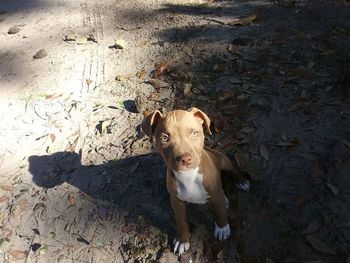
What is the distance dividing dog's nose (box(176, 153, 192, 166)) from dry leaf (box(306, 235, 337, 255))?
1.36 meters

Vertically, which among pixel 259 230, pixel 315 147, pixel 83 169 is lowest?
pixel 83 169

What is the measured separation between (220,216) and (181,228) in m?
0.36

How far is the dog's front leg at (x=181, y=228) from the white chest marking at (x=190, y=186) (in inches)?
4.6

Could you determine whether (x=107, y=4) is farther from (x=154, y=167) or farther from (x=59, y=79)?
(x=154, y=167)

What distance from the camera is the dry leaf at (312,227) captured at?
11.3 ft

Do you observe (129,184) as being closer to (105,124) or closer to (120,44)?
(105,124)

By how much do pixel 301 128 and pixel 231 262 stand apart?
163 centimetres

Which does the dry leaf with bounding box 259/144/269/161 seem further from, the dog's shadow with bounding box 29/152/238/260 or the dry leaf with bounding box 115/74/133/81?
the dry leaf with bounding box 115/74/133/81

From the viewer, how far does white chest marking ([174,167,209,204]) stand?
3100mm

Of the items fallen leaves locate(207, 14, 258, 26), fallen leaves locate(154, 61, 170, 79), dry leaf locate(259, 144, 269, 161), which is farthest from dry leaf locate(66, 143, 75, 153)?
fallen leaves locate(207, 14, 258, 26)

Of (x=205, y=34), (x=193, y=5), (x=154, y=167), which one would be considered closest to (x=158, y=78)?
(x=205, y=34)

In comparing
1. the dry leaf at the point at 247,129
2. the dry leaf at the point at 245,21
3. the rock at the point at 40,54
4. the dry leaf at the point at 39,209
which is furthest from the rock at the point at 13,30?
the dry leaf at the point at 247,129

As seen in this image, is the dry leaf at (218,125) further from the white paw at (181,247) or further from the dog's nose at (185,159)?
the dog's nose at (185,159)

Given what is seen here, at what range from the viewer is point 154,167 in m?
4.27
